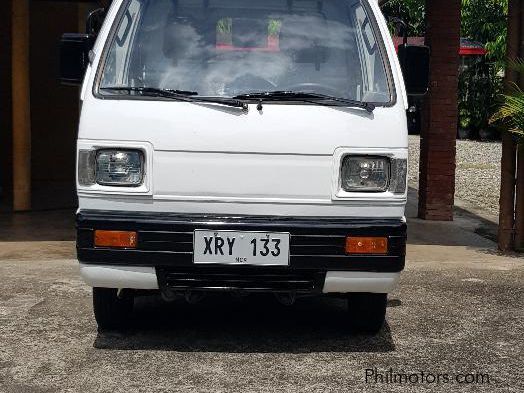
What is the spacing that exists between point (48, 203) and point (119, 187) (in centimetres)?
691

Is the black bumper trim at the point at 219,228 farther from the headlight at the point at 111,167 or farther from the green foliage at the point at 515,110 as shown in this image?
the green foliage at the point at 515,110

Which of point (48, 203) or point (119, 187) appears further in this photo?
point (48, 203)

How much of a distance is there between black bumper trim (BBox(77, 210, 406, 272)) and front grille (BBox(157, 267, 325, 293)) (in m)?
0.08

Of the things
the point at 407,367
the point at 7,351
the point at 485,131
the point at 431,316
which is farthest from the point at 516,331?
the point at 485,131

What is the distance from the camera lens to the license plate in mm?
5055

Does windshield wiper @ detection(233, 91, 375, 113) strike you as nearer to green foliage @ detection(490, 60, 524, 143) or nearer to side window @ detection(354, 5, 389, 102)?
side window @ detection(354, 5, 389, 102)

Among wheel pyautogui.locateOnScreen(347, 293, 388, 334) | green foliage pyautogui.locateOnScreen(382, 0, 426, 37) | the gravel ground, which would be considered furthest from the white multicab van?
green foliage pyautogui.locateOnScreen(382, 0, 426, 37)

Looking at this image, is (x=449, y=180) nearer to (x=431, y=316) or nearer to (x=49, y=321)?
(x=431, y=316)

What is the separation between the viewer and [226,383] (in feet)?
15.9

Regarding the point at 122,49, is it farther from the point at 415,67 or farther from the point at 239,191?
the point at 415,67

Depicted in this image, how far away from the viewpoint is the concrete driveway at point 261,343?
4902mm

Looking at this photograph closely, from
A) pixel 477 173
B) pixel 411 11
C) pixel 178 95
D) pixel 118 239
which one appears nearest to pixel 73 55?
pixel 178 95

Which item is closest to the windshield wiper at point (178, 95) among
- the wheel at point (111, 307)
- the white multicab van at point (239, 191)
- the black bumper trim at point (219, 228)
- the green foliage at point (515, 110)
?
the white multicab van at point (239, 191)

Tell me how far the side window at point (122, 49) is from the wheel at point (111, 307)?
1.17 m
